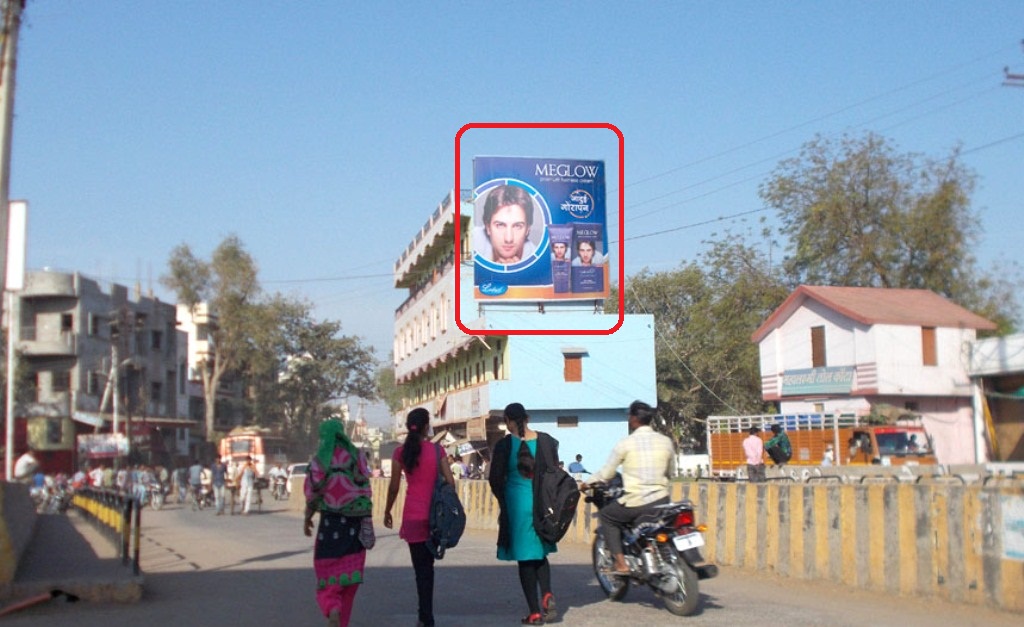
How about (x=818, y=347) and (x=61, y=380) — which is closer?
(x=818, y=347)

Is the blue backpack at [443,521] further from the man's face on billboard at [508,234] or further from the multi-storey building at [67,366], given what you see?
the multi-storey building at [67,366]

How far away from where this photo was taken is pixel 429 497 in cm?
859

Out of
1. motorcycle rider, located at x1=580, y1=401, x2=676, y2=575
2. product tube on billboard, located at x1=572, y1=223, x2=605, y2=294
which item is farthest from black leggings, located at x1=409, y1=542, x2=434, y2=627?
product tube on billboard, located at x1=572, y1=223, x2=605, y2=294

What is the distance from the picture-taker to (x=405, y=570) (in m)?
13.2

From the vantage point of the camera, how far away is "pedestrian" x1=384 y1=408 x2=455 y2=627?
845cm

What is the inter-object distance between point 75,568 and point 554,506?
742 centimetres

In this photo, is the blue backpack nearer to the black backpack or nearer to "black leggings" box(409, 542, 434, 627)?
"black leggings" box(409, 542, 434, 627)

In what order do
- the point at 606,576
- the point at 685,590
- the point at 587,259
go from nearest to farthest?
1. the point at 685,590
2. the point at 606,576
3. the point at 587,259

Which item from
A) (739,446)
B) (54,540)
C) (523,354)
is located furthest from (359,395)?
(54,540)

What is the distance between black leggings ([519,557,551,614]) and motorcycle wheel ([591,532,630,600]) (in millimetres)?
1107

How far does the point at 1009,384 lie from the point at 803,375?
8.90 meters

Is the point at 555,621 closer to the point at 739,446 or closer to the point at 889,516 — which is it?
the point at 889,516

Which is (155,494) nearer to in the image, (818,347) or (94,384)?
(94,384)

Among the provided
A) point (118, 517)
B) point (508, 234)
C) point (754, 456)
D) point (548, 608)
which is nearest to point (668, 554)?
point (548, 608)
